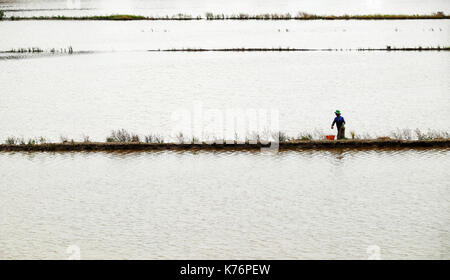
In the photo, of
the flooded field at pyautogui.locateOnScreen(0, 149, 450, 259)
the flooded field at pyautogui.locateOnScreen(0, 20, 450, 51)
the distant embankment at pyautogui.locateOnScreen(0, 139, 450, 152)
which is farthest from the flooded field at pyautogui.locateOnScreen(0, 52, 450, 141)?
the flooded field at pyautogui.locateOnScreen(0, 20, 450, 51)

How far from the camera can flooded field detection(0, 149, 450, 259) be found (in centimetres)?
1369

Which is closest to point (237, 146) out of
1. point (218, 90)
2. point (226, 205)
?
point (226, 205)

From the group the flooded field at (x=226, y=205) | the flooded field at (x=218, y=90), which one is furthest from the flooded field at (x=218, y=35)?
the flooded field at (x=226, y=205)

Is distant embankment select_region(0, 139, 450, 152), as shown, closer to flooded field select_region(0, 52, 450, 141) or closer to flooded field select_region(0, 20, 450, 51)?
flooded field select_region(0, 52, 450, 141)

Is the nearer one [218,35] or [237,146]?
[237,146]

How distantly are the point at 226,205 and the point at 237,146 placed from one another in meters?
5.41

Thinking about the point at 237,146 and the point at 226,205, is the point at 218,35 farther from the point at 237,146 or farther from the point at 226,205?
the point at 226,205

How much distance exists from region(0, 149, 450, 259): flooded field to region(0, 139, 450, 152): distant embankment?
1.40 ft

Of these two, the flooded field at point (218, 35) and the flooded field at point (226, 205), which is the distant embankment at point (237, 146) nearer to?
the flooded field at point (226, 205)

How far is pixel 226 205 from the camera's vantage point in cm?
1659

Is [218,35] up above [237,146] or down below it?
above

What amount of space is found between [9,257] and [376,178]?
10032 millimetres

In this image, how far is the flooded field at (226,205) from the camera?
44.9ft
